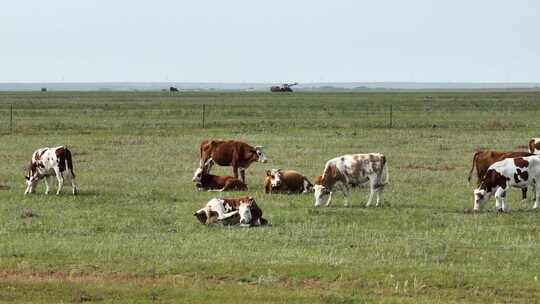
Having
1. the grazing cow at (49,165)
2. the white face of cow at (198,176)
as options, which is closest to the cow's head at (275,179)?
the white face of cow at (198,176)

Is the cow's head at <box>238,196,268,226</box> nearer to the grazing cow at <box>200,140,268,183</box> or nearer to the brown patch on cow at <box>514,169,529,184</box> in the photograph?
the brown patch on cow at <box>514,169,529,184</box>

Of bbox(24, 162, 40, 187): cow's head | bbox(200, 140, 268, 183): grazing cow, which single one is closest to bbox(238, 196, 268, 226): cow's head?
bbox(24, 162, 40, 187): cow's head

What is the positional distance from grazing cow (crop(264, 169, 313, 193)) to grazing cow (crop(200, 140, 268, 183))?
103 inches

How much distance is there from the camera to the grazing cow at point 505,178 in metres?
20.7

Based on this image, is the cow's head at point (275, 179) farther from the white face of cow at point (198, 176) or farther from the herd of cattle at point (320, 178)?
the white face of cow at point (198, 176)

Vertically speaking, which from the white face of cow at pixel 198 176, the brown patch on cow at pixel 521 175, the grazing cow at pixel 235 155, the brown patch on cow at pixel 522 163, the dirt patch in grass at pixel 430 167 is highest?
the brown patch on cow at pixel 522 163

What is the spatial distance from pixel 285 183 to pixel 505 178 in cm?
573

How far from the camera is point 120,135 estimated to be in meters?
46.6

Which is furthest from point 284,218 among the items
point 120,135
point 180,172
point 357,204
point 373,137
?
point 120,135

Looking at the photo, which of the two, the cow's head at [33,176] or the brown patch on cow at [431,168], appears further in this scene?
the brown patch on cow at [431,168]

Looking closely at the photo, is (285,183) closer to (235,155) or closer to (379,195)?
(379,195)

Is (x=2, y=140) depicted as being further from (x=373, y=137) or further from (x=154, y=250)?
(x=154, y=250)

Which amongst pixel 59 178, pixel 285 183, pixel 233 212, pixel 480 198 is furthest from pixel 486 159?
pixel 59 178

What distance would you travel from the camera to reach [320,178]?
22016 millimetres
